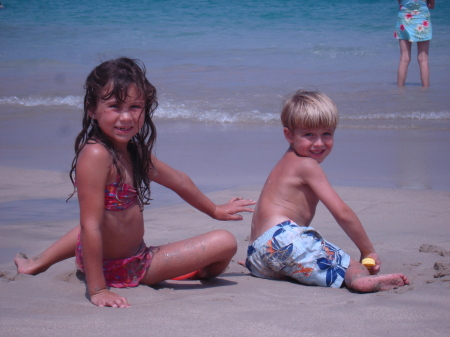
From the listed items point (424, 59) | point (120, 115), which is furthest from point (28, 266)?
point (424, 59)

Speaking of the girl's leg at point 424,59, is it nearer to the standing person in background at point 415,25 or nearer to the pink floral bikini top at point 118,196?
the standing person in background at point 415,25

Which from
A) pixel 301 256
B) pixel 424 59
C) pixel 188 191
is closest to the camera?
pixel 301 256

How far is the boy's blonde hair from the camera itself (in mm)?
2758

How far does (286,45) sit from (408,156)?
11.2 metres

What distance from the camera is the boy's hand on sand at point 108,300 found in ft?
7.20

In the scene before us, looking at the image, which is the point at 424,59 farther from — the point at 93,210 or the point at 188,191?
the point at 93,210

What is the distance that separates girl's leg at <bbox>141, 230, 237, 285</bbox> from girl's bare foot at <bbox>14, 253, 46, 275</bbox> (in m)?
0.56

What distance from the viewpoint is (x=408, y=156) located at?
5.28 meters

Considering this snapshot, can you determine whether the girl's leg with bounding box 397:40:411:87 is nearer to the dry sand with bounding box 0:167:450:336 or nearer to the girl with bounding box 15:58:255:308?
the dry sand with bounding box 0:167:450:336

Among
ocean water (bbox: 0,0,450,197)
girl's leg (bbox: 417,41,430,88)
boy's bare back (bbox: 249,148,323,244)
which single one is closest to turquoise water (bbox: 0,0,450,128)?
ocean water (bbox: 0,0,450,197)

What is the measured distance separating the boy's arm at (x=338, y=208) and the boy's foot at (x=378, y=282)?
0.19 m

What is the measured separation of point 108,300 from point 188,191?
0.82m

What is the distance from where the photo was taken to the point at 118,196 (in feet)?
8.16

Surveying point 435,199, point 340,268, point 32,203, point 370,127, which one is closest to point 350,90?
point 370,127
